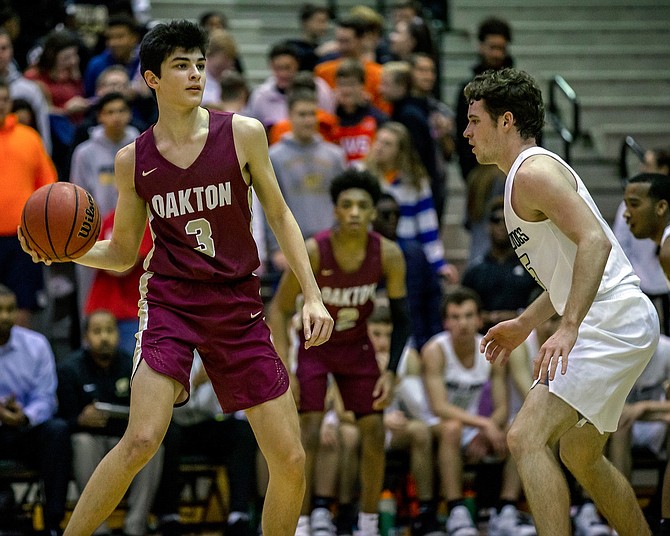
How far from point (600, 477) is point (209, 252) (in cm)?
A: 183

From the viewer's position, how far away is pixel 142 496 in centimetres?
727

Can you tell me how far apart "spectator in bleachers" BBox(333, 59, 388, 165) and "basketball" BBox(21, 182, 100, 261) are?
4.54m

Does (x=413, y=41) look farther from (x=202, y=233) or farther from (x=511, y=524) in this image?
(x=202, y=233)

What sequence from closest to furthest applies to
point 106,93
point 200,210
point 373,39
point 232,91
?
point 200,210 → point 106,93 → point 232,91 → point 373,39

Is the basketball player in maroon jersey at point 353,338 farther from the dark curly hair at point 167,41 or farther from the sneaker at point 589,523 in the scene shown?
the dark curly hair at point 167,41

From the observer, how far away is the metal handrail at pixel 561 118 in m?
10.0

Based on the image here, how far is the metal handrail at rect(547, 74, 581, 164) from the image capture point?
10008 mm

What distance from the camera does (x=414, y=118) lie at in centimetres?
957

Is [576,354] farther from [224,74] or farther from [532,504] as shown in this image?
[224,74]

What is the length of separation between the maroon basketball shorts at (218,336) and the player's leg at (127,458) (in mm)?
172

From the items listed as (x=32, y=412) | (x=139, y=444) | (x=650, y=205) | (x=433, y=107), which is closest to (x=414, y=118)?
(x=433, y=107)

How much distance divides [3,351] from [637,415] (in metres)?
3.93

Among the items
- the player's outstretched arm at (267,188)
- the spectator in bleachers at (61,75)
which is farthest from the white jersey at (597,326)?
the spectator in bleachers at (61,75)

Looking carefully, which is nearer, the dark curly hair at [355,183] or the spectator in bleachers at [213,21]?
the dark curly hair at [355,183]
